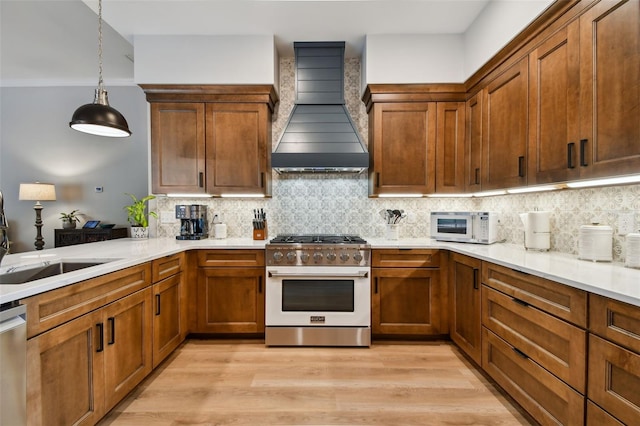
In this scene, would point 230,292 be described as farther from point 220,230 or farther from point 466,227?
point 466,227

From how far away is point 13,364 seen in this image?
3.69 feet

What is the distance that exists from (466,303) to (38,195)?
589 cm

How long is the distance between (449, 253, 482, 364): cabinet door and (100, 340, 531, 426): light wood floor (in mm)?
166

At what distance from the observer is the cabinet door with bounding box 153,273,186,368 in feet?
7.12

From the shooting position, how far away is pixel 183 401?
192 cm

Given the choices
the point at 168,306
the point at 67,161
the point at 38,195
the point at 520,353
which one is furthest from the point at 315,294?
the point at 67,161

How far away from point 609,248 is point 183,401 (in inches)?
110

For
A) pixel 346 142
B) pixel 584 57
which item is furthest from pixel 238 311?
pixel 584 57

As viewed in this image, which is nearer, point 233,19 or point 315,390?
point 315,390

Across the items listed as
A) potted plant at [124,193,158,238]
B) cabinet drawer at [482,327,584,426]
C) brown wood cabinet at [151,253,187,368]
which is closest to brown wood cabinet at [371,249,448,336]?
cabinet drawer at [482,327,584,426]

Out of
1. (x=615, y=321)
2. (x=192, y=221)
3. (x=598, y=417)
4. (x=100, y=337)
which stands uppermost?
(x=192, y=221)

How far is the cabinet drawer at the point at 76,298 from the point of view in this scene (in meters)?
1.24

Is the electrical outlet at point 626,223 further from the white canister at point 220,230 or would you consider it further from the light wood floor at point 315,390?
the white canister at point 220,230

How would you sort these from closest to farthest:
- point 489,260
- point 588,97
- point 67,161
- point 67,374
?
point 67,374, point 588,97, point 489,260, point 67,161
